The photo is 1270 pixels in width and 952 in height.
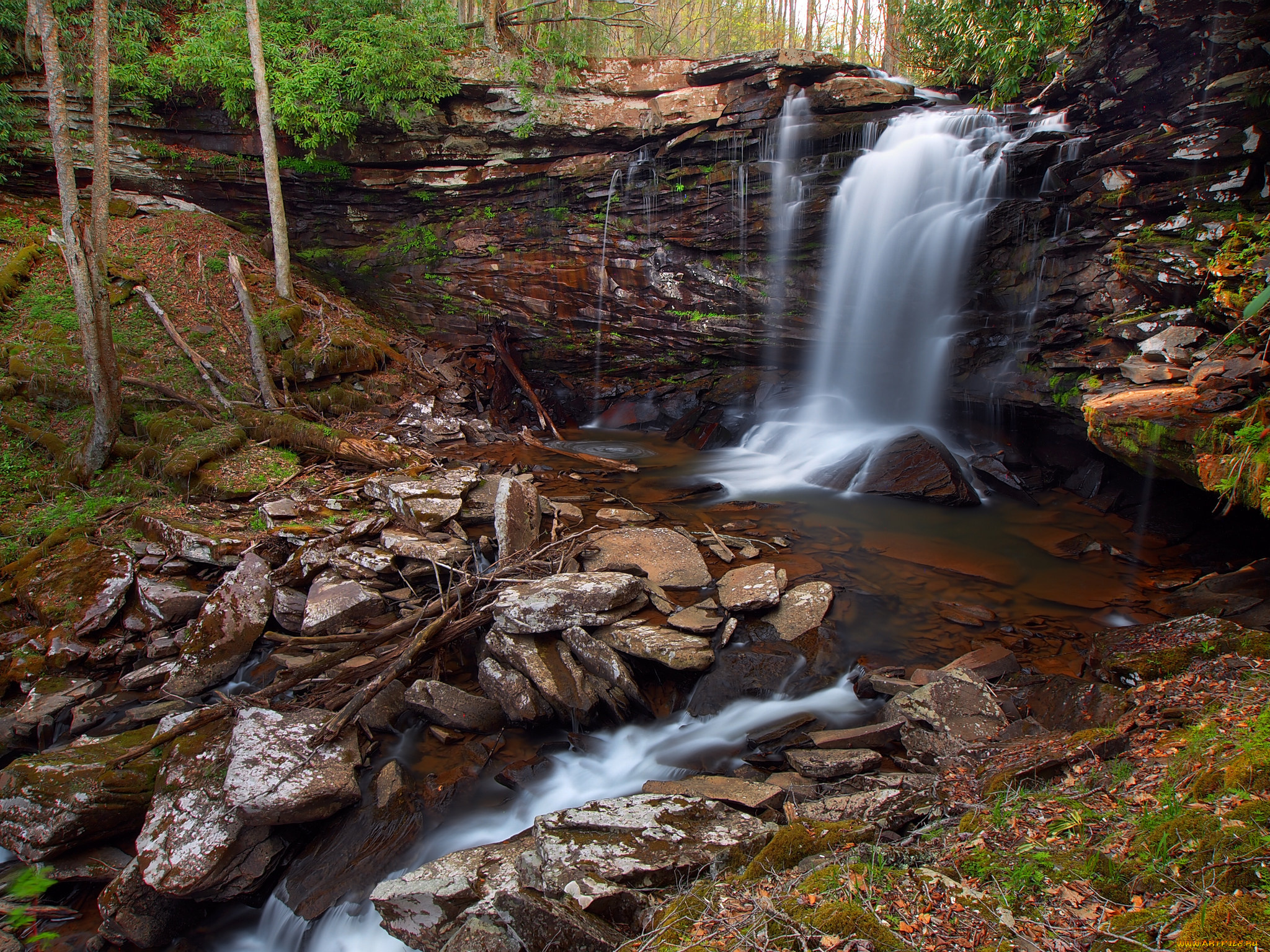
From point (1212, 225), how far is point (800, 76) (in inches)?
271

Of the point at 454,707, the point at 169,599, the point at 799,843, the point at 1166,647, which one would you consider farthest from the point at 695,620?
the point at 169,599

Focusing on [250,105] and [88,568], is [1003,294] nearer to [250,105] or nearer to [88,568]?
[88,568]

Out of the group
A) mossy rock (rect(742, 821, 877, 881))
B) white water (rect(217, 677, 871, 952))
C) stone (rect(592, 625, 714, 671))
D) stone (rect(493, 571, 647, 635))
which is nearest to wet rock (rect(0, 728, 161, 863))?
white water (rect(217, 677, 871, 952))

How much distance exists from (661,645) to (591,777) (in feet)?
3.89

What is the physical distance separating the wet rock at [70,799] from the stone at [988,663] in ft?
20.4

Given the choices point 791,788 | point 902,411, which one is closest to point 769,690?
point 791,788

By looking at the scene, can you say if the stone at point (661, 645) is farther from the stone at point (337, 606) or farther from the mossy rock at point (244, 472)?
the mossy rock at point (244, 472)

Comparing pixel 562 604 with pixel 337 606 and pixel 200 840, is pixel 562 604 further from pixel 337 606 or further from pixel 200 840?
pixel 200 840

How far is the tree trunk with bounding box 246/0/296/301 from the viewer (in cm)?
1134

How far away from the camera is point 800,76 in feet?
36.7

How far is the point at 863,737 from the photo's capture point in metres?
4.49

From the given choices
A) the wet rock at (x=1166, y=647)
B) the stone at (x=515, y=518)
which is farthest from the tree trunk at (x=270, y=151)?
the wet rock at (x=1166, y=647)

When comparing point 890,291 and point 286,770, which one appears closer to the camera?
point 286,770

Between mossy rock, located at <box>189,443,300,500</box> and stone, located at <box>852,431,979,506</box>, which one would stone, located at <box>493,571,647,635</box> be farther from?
stone, located at <box>852,431,979,506</box>
